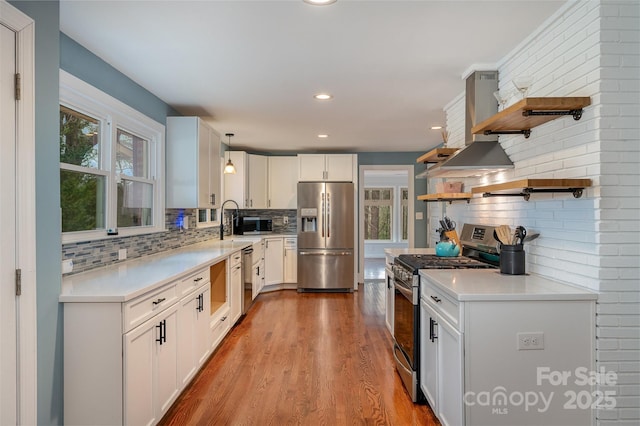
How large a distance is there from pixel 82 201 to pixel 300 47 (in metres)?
1.83

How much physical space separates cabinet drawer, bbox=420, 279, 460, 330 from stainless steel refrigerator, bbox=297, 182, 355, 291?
143 inches

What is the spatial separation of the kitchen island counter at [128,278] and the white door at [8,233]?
324 mm

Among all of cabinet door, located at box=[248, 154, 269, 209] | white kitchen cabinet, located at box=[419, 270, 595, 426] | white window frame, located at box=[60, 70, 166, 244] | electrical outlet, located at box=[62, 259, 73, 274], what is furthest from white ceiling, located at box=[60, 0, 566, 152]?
cabinet door, located at box=[248, 154, 269, 209]

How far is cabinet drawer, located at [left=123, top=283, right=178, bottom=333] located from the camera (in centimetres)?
198

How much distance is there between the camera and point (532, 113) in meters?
2.13

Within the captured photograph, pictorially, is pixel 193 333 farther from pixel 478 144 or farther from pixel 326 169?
pixel 326 169

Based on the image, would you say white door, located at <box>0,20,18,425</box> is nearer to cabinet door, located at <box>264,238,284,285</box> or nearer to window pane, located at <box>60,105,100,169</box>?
window pane, located at <box>60,105,100,169</box>

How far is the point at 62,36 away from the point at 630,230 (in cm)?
331

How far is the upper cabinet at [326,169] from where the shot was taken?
6.48 meters

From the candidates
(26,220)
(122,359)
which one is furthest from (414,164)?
(26,220)

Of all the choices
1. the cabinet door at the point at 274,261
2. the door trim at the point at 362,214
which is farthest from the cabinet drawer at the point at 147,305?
the door trim at the point at 362,214

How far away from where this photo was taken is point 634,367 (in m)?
1.93

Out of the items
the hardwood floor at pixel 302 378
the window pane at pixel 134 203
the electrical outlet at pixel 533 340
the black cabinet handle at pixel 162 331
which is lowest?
the hardwood floor at pixel 302 378

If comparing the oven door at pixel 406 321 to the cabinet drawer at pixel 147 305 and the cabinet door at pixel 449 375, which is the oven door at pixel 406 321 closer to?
the cabinet door at pixel 449 375
